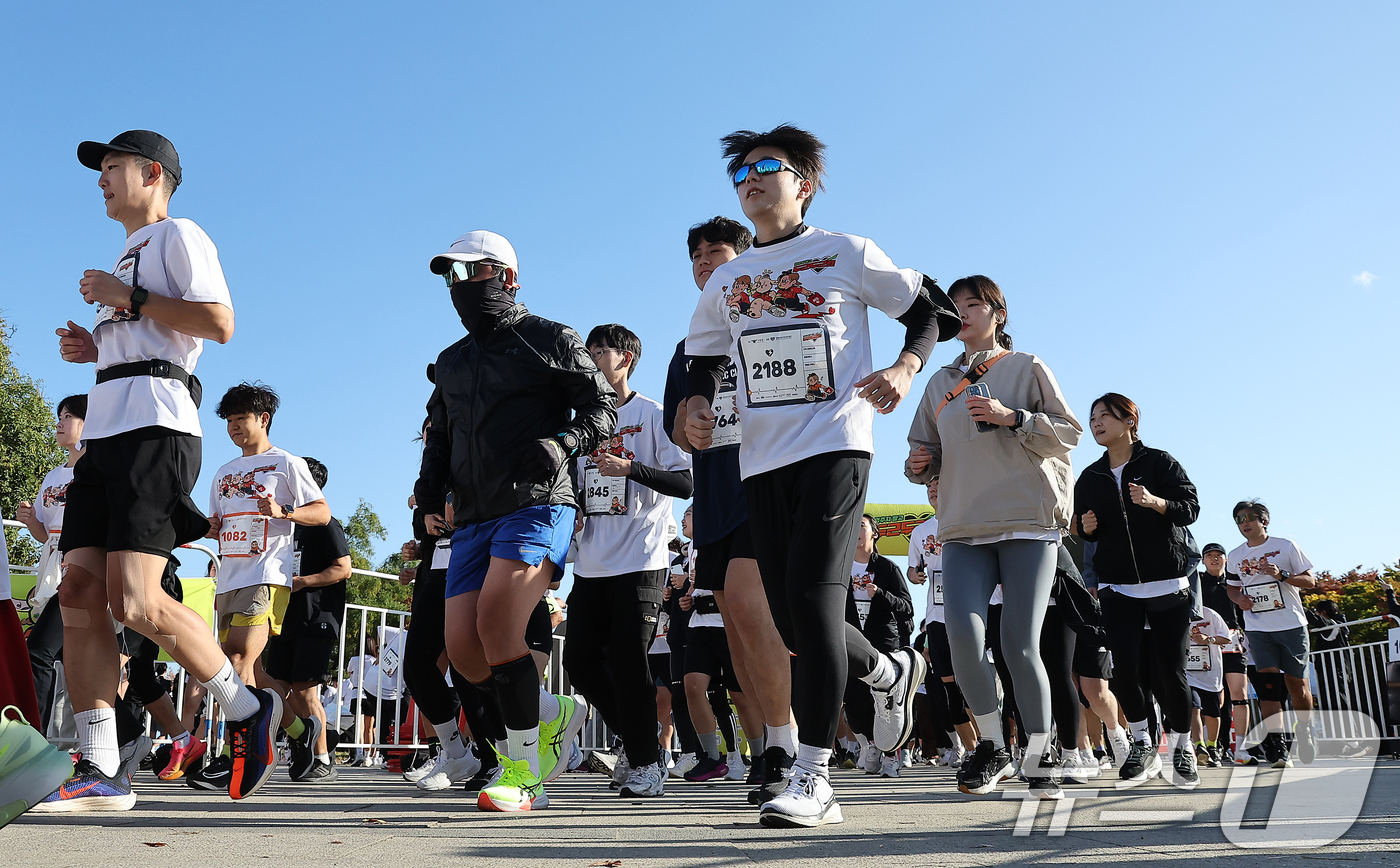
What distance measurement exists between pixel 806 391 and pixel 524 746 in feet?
5.91

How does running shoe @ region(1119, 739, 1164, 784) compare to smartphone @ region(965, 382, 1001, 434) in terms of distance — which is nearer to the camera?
smartphone @ region(965, 382, 1001, 434)

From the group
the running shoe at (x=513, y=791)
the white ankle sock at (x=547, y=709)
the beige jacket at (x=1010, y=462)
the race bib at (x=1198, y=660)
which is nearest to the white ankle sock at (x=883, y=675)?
the beige jacket at (x=1010, y=462)

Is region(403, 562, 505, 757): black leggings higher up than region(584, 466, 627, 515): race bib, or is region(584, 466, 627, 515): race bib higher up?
region(584, 466, 627, 515): race bib

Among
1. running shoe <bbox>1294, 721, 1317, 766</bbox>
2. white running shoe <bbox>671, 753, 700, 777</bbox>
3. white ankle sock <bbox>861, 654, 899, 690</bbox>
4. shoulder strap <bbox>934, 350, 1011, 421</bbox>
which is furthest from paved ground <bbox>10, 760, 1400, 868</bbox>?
running shoe <bbox>1294, 721, 1317, 766</bbox>

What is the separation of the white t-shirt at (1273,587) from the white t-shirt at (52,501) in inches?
404

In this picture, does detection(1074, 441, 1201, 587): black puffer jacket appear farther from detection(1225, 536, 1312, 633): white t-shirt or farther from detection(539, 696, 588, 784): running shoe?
detection(1225, 536, 1312, 633): white t-shirt

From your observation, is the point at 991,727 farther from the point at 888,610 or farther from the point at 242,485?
the point at 242,485

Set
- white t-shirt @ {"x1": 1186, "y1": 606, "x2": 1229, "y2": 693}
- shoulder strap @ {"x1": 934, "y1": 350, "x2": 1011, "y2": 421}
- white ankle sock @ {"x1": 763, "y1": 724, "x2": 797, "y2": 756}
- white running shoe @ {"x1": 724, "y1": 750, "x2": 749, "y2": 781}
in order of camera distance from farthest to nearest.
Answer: white t-shirt @ {"x1": 1186, "y1": 606, "x2": 1229, "y2": 693} < white running shoe @ {"x1": 724, "y1": 750, "x2": 749, "y2": 781} < shoulder strap @ {"x1": 934, "y1": 350, "x2": 1011, "y2": 421} < white ankle sock @ {"x1": 763, "y1": 724, "x2": 797, "y2": 756}

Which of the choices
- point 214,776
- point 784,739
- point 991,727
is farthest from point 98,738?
point 991,727

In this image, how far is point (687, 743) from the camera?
30.0ft

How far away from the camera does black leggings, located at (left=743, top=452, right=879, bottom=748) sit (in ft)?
11.5

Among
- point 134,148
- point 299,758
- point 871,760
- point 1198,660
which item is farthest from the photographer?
point 1198,660

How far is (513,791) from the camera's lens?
4.17 metres

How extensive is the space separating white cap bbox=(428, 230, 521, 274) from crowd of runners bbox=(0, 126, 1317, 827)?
1 cm
